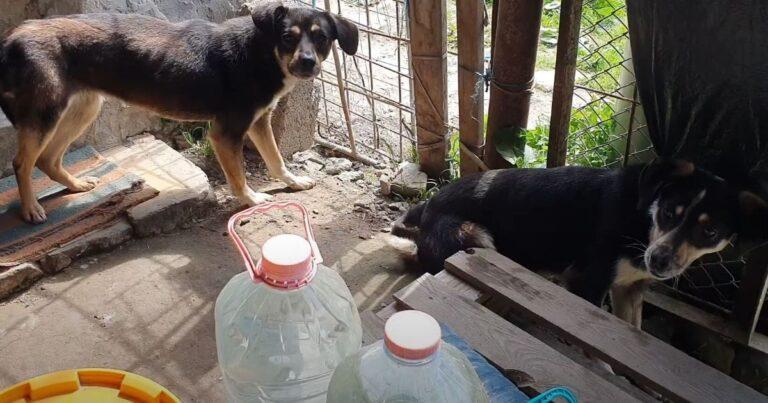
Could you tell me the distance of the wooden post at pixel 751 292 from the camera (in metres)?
2.87

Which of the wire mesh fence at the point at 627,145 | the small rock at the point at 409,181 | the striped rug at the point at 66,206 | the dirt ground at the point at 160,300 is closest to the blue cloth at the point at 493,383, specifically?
the dirt ground at the point at 160,300

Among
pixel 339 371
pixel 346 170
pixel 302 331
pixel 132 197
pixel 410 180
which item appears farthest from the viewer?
pixel 346 170

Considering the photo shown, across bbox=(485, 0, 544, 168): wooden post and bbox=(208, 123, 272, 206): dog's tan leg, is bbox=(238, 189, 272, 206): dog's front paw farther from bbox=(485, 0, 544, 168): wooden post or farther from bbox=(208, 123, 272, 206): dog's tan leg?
bbox=(485, 0, 544, 168): wooden post

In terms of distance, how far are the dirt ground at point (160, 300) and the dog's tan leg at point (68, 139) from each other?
0.64 metres

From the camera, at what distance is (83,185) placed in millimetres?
4113

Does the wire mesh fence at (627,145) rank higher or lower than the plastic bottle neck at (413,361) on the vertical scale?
lower

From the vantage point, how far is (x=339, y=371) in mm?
1331

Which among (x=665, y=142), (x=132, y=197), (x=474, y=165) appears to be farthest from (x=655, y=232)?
(x=132, y=197)

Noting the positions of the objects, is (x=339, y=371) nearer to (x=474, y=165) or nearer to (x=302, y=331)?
(x=302, y=331)

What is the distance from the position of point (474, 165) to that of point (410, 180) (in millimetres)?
558

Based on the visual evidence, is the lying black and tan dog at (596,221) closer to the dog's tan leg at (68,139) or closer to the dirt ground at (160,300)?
the dirt ground at (160,300)

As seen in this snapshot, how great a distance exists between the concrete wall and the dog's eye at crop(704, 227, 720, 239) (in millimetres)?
3398

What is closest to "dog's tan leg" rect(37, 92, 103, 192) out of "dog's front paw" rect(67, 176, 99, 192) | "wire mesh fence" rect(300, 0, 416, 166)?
"dog's front paw" rect(67, 176, 99, 192)

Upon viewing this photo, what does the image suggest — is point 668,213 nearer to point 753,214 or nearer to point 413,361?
point 753,214
